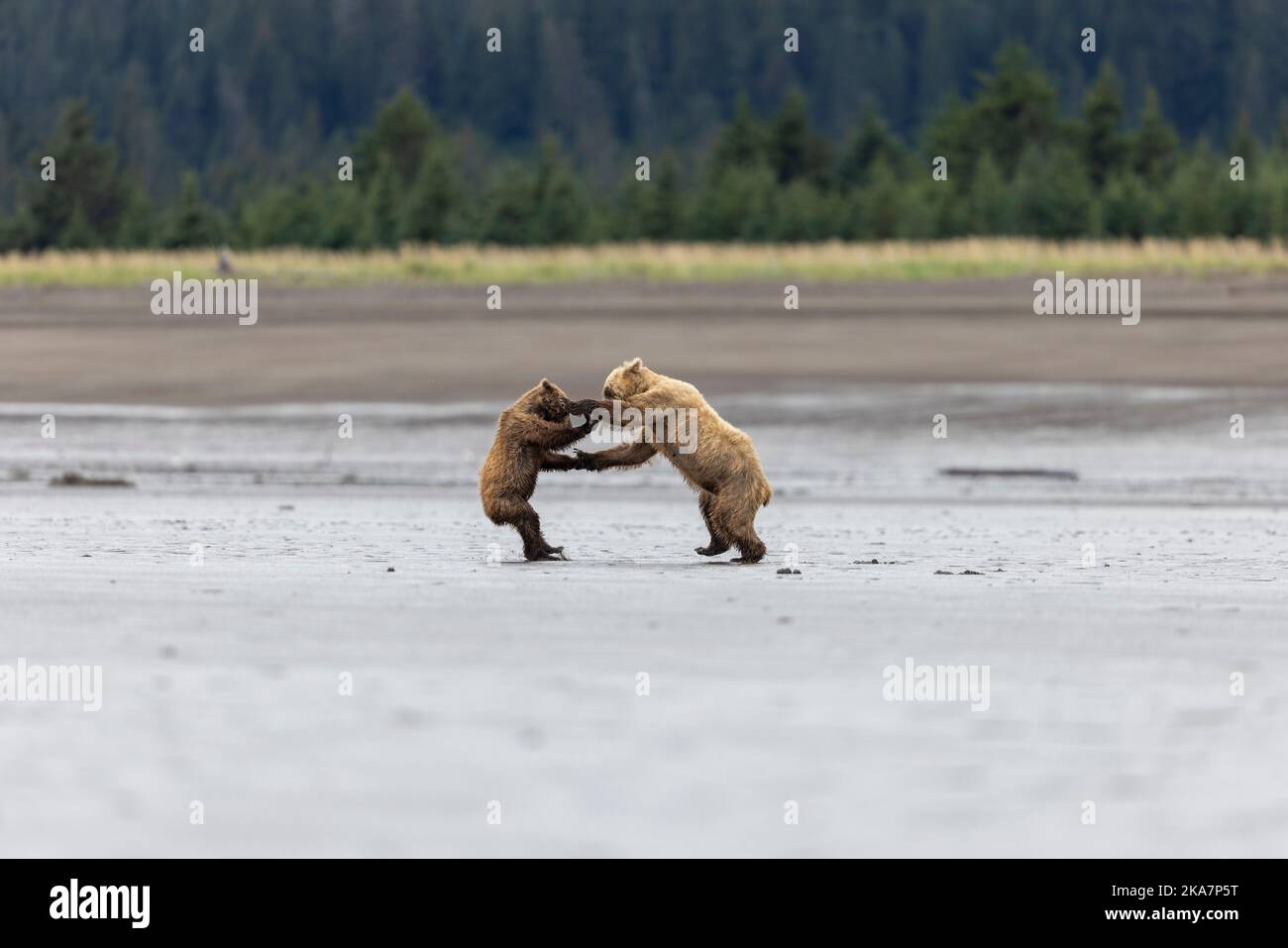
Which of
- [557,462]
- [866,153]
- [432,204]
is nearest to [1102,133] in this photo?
[866,153]

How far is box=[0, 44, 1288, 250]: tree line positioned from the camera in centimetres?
5375

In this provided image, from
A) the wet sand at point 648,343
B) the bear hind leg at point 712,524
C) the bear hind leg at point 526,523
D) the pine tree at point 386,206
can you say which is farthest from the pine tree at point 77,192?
the bear hind leg at point 712,524

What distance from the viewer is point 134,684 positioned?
26.1ft

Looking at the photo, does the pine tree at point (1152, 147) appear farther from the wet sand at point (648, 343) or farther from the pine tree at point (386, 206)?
the wet sand at point (648, 343)

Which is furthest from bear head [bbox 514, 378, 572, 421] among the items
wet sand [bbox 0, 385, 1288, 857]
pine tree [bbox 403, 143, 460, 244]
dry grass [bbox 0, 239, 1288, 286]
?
pine tree [bbox 403, 143, 460, 244]

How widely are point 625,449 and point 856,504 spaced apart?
21.0 feet

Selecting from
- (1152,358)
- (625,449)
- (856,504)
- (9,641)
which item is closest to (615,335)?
(1152,358)

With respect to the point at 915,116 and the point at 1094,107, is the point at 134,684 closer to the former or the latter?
the point at 1094,107

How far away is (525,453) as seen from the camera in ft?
39.7

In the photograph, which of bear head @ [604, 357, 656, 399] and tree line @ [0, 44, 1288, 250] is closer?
bear head @ [604, 357, 656, 399]

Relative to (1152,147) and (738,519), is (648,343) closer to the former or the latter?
(738,519)

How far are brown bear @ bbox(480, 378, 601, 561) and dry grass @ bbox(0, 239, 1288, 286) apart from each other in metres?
24.6

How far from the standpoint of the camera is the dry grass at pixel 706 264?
3716cm

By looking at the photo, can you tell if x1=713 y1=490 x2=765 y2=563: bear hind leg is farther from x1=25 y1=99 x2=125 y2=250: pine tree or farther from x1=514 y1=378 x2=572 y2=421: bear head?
x1=25 y1=99 x2=125 y2=250: pine tree
